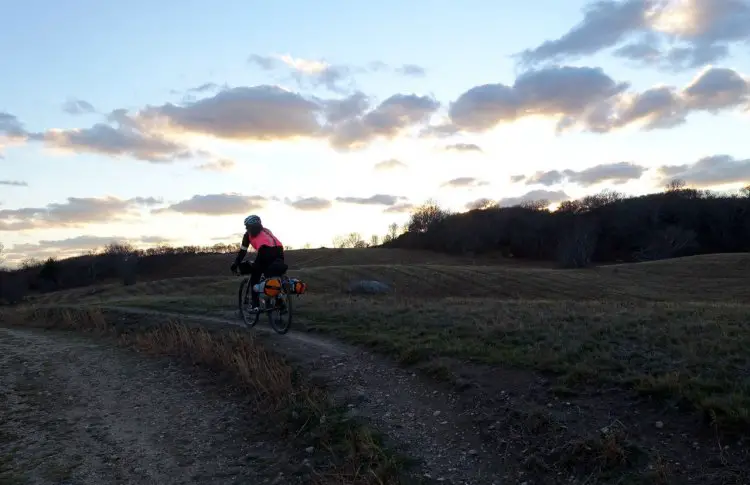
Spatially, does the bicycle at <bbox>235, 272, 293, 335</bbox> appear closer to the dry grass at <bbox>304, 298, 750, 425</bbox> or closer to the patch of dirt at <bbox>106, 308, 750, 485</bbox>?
the dry grass at <bbox>304, 298, 750, 425</bbox>

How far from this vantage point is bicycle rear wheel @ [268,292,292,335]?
43.6 feet

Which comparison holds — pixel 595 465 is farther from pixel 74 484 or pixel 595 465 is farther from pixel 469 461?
pixel 74 484

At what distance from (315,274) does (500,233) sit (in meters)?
61.8

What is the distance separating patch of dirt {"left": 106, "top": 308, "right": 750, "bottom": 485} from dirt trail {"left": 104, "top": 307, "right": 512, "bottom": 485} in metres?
0.02

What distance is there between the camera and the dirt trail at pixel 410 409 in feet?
21.2

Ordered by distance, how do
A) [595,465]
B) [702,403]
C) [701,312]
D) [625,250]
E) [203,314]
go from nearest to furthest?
[595,465] → [702,403] → [701,312] → [203,314] → [625,250]

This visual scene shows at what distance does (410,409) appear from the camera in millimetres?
8102

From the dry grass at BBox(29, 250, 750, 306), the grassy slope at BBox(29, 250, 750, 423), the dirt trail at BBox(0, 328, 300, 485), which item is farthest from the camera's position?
the dry grass at BBox(29, 250, 750, 306)

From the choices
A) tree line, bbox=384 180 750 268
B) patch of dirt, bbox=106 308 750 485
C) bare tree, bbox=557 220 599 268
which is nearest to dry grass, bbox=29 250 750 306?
bare tree, bbox=557 220 599 268

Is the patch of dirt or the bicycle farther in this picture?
the bicycle

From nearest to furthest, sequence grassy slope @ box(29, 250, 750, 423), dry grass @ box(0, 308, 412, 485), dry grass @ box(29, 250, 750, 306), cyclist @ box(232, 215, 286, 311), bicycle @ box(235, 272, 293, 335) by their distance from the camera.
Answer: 1. dry grass @ box(0, 308, 412, 485)
2. grassy slope @ box(29, 250, 750, 423)
3. bicycle @ box(235, 272, 293, 335)
4. cyclist @ box(232, 215, 286, 311)
5. dry grass @ box(29, 250, 750, 306)

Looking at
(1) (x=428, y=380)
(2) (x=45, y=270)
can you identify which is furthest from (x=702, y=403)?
(2) (x=45, y=270)

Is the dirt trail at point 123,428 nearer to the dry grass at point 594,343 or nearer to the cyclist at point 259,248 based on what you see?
the cyclist at point 259,248

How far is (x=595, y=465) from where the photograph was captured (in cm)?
584
